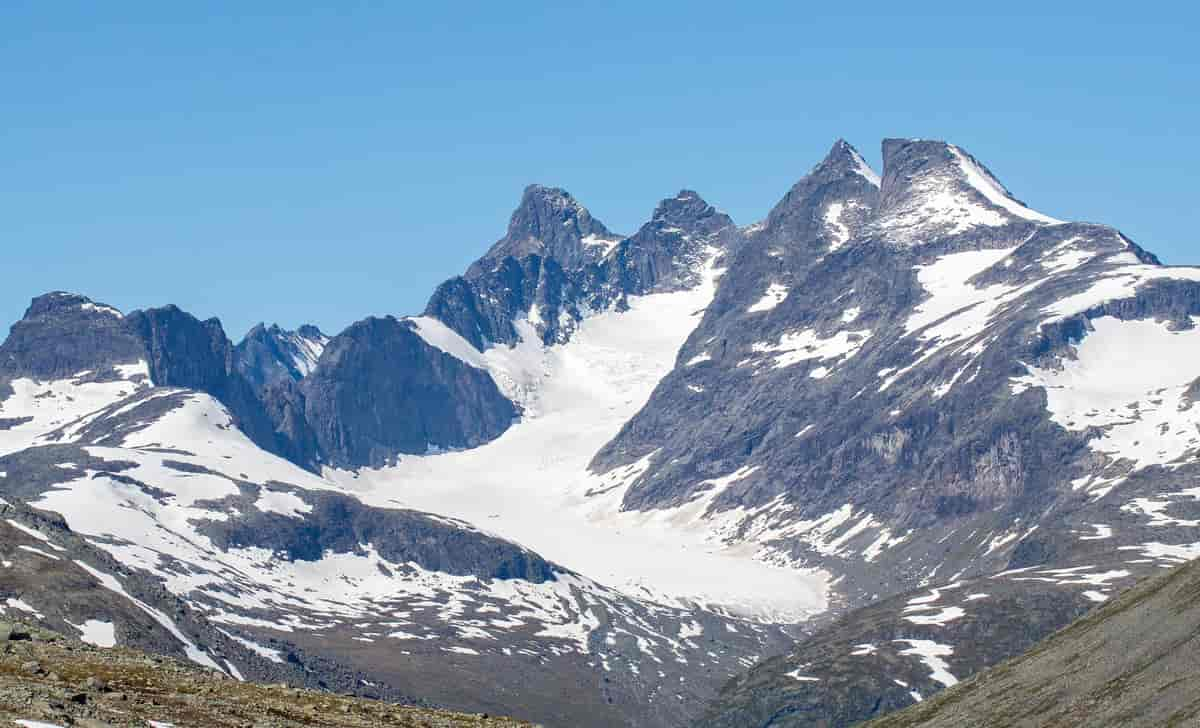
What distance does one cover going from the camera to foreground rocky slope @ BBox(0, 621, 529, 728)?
320ft

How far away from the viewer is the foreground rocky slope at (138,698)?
97.5 m

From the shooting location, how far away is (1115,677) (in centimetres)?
15950

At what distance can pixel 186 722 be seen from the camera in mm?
104500

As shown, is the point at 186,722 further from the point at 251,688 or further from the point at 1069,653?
the point at 1069,653

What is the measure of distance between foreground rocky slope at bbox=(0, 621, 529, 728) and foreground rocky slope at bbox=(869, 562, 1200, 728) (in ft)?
160

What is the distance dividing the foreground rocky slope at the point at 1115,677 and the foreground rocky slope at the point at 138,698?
4873 centimetres

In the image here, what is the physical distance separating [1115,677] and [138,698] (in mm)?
85315

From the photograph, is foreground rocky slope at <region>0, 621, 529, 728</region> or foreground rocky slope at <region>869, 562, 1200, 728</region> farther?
foreground rocky slope at <region>869, 562, 1200, 728</region>

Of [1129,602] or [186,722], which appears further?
[1129,602]

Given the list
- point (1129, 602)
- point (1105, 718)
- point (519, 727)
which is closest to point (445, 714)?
point (519, 727)

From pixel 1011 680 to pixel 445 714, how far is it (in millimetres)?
73823

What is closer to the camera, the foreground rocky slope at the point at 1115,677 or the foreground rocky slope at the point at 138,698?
the foreground rocky slope at the point at 138,698

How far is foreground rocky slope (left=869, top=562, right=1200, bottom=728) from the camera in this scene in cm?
14500

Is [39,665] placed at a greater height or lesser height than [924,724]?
greater
